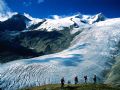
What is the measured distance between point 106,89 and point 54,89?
54.2ft

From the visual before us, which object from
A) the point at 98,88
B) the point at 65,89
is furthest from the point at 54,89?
the point at 98,88

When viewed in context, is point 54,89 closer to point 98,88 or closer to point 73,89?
point 73,89

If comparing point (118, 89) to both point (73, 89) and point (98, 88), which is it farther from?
point (73, 89)

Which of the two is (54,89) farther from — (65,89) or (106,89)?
(106,89)

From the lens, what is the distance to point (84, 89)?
11319cm

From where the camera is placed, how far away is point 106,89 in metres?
116

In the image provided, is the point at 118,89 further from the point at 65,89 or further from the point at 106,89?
the point at 65,89

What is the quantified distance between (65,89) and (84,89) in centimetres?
591

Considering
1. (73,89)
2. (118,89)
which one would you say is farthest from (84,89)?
(118,89)

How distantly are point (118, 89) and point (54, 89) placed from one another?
819 inches

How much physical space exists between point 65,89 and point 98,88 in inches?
436

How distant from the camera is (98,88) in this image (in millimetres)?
116188

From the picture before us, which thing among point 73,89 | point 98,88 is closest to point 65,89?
point 73,89

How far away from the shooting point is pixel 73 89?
114750mm
